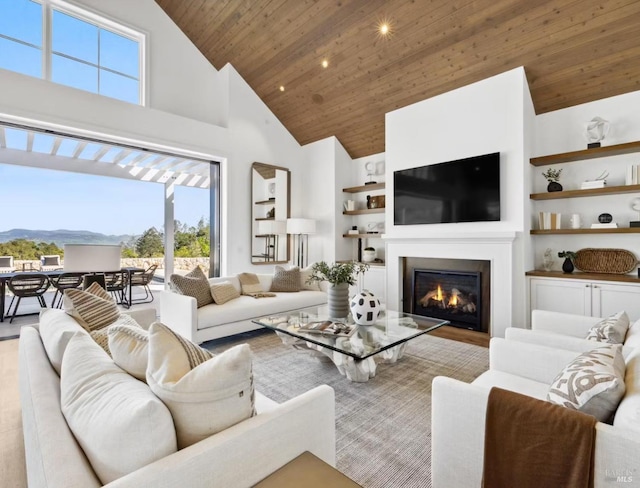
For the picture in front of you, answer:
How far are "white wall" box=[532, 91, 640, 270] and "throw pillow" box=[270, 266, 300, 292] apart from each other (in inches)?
119

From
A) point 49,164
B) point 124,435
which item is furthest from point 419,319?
point 49,164

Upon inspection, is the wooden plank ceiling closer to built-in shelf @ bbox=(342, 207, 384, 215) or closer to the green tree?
built-in shelf @ bbox=(342, 207, 384, 215)

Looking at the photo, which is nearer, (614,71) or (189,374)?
(189,374)

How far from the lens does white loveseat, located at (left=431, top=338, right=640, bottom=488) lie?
98 cm

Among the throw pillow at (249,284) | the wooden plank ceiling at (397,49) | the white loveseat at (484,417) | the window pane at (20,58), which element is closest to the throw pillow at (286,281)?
the throw pillow at (249,284)

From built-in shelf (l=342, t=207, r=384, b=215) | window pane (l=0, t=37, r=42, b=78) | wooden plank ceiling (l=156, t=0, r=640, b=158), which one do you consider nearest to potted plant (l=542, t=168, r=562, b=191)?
wooden plank ceiling (l=156, t=0, r=640, b=158)

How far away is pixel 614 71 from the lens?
3.43m

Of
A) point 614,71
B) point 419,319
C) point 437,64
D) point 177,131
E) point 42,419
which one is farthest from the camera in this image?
point 177,131

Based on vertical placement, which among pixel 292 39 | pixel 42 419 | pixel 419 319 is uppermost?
pixel 292 39

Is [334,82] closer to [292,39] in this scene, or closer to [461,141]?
[292,39]

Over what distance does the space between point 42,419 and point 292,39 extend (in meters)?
4.79

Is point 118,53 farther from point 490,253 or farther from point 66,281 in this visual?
point 490,253

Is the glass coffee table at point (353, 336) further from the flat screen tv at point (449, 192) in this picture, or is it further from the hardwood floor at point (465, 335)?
the flat screen tv at point (449, 192)

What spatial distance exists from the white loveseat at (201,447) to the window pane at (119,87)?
168 inches
